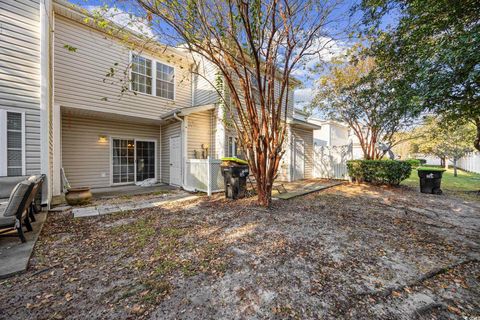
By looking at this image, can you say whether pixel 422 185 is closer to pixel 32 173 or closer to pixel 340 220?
pixel 340 220

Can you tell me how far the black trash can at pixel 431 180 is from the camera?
7.16 m

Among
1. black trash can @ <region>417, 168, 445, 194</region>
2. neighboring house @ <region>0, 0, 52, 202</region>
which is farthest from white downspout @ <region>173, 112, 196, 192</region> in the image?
black trash can @ <region>417, 168, 445, 194</region>

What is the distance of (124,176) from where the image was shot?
852 cm

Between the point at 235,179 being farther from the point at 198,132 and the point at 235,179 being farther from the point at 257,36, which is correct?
the point at 257,36

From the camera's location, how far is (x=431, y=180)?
7203 millimetres

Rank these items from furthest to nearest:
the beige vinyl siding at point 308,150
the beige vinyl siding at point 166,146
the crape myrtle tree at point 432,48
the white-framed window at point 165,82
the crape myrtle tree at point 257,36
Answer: the beige vinyl siding at point 308,150, the beige vinyl siding at point 166,146, the white-framed window at point 165,82, the crape myrtle tree at point 257,36, the crape myrtle tree at point 432,48

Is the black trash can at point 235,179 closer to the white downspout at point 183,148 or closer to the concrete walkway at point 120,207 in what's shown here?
the concrete walkway at point 120,207

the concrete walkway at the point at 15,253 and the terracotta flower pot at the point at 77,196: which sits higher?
the terracotta flower pot at the point at 77,196

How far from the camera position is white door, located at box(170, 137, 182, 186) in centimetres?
798

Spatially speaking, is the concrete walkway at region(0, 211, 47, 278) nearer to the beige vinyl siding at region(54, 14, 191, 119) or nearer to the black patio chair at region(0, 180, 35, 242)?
the black patio chair at region(0, 180, 35, 242)

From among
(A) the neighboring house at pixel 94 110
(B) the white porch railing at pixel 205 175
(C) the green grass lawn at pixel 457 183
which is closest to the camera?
(A) the neighboring house at pixel 94 110

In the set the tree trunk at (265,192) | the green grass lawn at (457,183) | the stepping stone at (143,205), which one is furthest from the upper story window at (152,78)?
the green grass lawn at (457,183)

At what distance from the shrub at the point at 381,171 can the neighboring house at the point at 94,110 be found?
117 inches

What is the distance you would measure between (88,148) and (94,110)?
174cm
